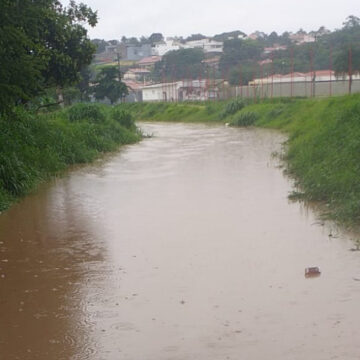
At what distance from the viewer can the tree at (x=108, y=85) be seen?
42.3m

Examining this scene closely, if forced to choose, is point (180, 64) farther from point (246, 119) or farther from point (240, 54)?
point (246, 119)

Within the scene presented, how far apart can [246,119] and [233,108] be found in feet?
14.9

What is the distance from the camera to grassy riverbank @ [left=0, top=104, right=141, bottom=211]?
11.3m

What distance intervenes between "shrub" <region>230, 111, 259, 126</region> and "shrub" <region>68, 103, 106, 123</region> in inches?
394

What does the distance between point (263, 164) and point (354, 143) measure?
4719 mm

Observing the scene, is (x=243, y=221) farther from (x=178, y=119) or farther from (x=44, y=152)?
(x=178, y=119)

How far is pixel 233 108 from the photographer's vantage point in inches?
1416

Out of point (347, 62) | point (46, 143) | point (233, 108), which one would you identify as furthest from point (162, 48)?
point (46, 143)

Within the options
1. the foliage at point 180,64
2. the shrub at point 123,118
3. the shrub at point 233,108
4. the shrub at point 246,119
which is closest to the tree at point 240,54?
the foliage at point 180,64

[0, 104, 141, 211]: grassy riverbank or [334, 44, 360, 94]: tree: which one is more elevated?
[334, 44, 360, 94]: tree

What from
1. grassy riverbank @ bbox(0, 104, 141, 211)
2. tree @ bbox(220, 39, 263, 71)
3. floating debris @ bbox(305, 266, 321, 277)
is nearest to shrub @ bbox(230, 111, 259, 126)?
grassy riverbank @ bbox(0, 104, 141, 211)

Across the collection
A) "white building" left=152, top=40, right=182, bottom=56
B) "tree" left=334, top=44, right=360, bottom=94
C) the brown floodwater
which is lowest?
the brown floodwater

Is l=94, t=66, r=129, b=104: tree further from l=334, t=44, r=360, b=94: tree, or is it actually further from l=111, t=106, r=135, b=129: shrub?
l=334, t=44, r=360, b=94: tree

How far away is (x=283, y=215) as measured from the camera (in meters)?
9.27
